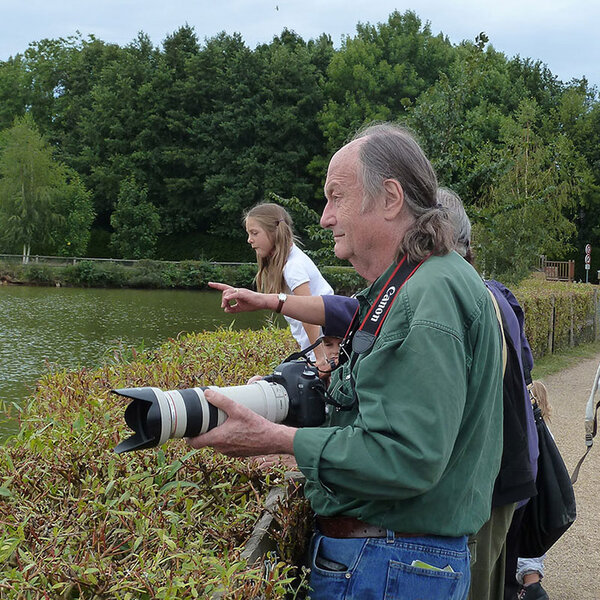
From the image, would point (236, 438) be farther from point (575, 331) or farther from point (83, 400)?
point (575, 331)

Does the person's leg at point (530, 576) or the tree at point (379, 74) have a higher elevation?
the tree at point (379, 74)

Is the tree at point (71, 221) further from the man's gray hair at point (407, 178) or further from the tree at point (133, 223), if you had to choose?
the man's gray hair at point (407, 178)

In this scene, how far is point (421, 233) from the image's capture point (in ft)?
6.55

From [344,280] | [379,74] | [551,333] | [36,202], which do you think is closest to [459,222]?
[551,333]

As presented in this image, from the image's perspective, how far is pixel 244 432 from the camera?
76.0 inches

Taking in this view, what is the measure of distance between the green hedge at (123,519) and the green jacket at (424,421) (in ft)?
1.36

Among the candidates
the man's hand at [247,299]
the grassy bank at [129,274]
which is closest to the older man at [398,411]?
the man's hand at [247,299]

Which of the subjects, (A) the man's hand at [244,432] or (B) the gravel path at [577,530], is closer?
(A) the man's hand at [244,432]

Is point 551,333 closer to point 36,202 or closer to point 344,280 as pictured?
point 344,280

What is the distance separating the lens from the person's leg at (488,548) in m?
2.34

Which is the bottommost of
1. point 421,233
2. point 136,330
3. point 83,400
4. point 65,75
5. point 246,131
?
point 136,330

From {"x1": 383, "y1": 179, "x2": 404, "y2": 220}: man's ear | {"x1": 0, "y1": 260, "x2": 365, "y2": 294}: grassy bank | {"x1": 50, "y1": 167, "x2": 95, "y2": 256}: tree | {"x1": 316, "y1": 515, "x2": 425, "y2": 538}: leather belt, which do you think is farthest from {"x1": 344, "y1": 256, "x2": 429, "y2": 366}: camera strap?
{"x1": 50, "y1": 167, "x2": 95, "y2": 256}: tree

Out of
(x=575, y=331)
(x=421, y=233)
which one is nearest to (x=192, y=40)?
(x=575, y=331)

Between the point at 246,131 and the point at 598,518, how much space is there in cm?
4800
